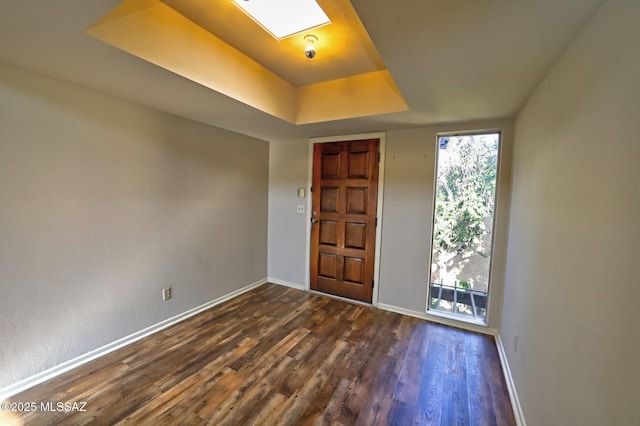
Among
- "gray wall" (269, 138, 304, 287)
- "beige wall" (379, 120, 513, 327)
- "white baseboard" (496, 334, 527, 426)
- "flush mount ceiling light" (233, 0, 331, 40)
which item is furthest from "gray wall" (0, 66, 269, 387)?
"white baseboard" (496, 334, 527, 426)

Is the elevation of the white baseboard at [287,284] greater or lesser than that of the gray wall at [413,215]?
lesser

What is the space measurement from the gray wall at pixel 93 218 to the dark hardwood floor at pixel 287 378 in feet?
1.01

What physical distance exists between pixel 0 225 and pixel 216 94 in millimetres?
1618

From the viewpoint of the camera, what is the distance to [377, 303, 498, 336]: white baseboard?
2.68 meters

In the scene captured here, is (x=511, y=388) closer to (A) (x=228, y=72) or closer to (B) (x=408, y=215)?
(B) (x=408, y=215)

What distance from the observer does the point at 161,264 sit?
8.46ft

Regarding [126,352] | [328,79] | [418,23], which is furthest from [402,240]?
[126,352]

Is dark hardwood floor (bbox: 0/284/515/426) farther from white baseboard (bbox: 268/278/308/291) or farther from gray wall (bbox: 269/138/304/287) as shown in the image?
gray wall (bbox: 269/138/304/287)

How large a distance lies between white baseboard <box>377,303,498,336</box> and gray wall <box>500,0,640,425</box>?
1.07 metres

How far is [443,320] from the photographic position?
9.41 ft

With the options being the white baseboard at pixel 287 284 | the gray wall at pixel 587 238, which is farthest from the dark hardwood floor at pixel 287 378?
the white baseboard at pixel 287 284

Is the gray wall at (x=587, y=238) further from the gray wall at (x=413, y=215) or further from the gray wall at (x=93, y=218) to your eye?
the gray wall at (x=93, y=218)

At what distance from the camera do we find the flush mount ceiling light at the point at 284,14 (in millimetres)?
1554

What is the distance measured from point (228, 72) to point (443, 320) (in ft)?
10.4
